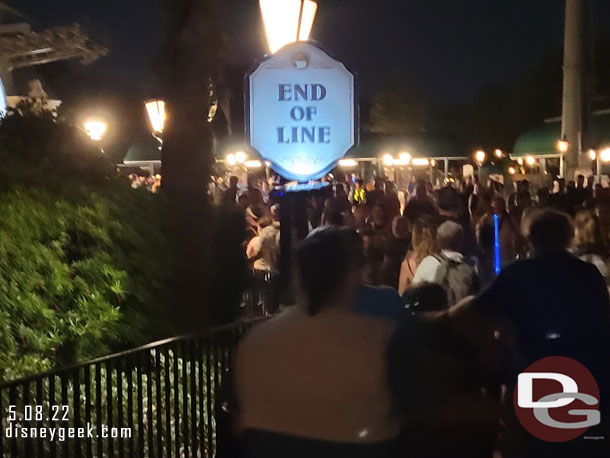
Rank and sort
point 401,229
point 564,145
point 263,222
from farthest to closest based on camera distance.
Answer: point 564,145
point 263,222
point 401,229

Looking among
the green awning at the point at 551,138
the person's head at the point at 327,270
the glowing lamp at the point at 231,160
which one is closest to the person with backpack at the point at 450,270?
the person's head at the point at 327,270

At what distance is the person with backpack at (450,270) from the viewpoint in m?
5.83

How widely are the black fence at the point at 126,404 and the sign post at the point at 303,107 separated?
136cm

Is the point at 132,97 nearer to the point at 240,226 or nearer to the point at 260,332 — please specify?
the point at 240,226

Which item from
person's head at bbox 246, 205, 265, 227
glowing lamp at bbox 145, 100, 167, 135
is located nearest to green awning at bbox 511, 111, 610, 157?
glowing lamp at bbox 145, 100, 167, 135

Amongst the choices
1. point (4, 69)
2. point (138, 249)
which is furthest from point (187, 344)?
point (4, 69)

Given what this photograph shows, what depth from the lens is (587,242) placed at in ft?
25.4

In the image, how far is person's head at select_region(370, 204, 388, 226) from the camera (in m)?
10.9

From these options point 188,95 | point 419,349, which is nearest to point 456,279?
point 419,349

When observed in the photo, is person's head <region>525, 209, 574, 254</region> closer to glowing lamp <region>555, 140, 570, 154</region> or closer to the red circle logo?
the red circle logo

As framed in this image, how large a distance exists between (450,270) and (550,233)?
5.57ft

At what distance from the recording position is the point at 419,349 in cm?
326

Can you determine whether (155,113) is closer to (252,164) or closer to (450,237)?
(450,237)

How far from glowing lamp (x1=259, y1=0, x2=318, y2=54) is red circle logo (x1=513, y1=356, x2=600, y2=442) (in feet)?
12.6
